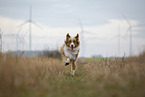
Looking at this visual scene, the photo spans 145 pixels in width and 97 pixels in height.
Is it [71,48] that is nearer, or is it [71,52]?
[71,48]

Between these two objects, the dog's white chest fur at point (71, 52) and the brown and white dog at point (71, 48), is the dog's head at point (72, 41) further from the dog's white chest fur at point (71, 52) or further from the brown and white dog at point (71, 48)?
the dog's white chest fur at point (71, 52)

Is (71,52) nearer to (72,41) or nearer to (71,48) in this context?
(71,48)

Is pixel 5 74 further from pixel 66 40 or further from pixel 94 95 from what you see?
pixel 66 40

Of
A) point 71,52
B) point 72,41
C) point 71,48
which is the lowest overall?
point 71,52

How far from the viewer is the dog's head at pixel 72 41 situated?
992 cm

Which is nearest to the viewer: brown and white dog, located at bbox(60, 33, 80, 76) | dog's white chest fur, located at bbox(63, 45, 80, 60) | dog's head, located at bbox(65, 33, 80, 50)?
dog's head, located at bbox(65, 33, 80, 50)

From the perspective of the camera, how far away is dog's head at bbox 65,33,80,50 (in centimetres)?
992

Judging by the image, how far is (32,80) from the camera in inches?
266

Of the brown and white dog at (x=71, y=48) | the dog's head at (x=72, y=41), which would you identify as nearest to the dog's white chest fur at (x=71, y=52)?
the brown and white dog at (x=71, y=48)

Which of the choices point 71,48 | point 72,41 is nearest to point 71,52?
point 71,48

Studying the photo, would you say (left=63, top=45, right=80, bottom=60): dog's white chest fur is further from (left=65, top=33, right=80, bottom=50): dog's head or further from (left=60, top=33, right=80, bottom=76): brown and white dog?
(left=65, top=33, right=80, bottom=50): dog's head

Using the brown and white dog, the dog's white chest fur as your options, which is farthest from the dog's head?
the dog's white chest fur

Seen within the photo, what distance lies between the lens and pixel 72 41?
1003 cm

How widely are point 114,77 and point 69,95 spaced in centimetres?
202
